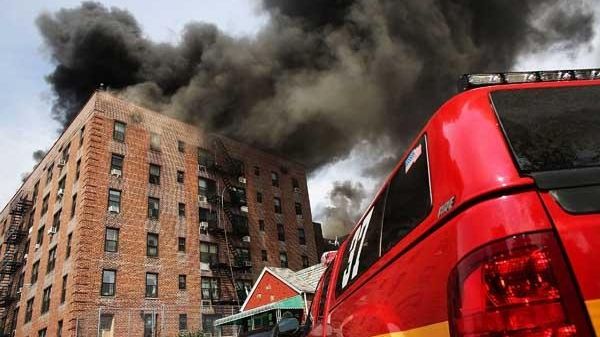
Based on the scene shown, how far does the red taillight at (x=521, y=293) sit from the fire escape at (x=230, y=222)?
28.3 m

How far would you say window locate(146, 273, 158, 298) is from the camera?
25.7 meters

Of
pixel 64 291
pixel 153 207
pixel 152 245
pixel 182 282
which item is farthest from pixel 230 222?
pixel 64 291

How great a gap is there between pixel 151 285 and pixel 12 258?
14.1 metres

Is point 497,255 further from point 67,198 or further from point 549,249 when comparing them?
point 67,198

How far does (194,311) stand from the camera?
27.0m

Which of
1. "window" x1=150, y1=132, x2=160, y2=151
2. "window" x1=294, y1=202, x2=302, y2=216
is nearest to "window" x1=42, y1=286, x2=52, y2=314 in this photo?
"window" x1=150, y1=132, x2=160, y2=151

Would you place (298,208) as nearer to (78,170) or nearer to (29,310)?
(78,170)

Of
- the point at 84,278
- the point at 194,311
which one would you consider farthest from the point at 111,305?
the point at 194,311

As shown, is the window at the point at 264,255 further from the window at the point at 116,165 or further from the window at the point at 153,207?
the window at the point at 116,165

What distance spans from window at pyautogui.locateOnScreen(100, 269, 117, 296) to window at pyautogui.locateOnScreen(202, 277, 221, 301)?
17.5 feet

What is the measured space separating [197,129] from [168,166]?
418 centimetres

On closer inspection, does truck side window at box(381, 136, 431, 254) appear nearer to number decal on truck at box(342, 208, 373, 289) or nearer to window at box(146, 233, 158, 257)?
number decal on truck at box(342, 208, 373, 289)

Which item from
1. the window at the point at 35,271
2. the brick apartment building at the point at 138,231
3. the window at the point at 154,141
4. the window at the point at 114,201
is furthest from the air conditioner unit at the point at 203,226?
the window at the point at 35,271

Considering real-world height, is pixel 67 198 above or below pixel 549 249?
above
